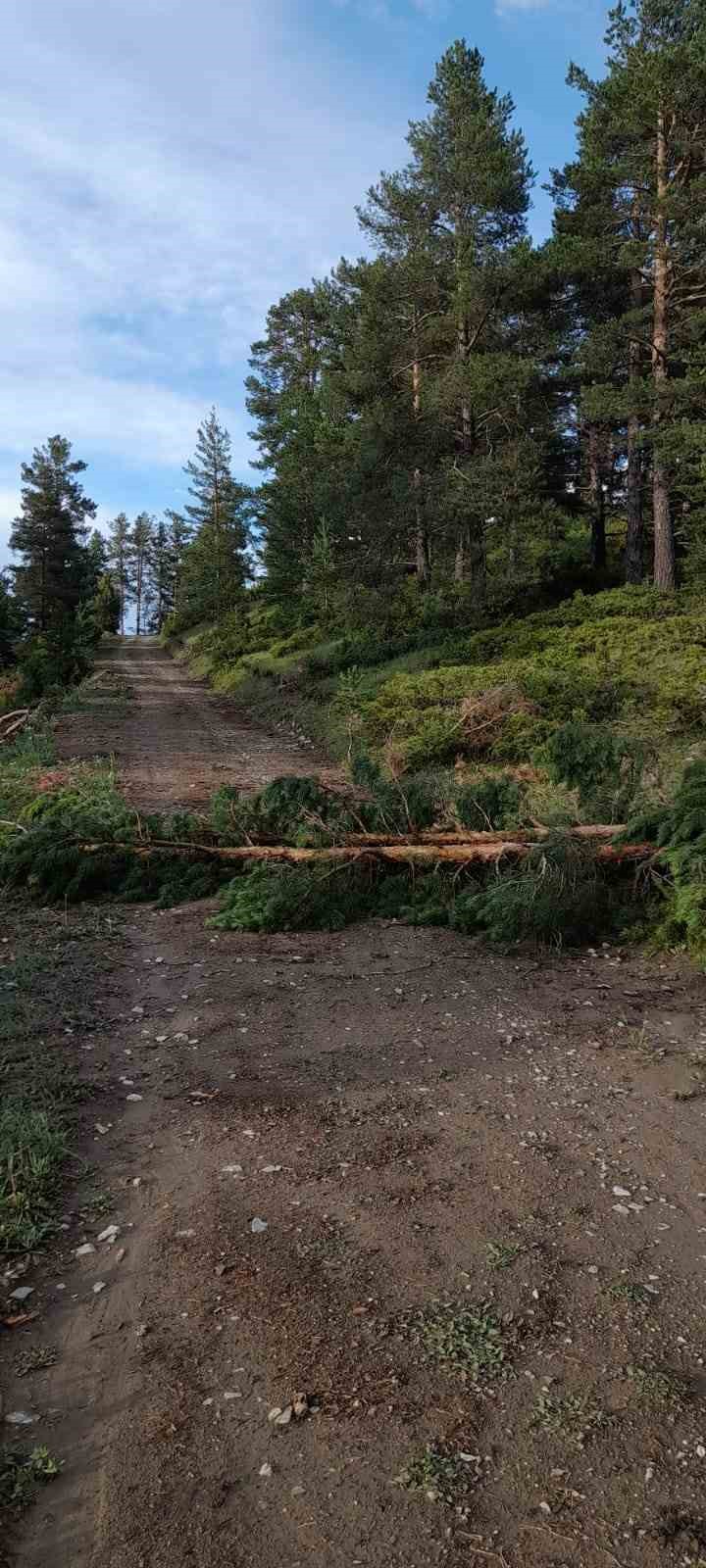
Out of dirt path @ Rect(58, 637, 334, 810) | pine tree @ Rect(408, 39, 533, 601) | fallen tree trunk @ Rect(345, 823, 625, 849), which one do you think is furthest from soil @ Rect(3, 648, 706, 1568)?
pine tree @ Rect(408, 39, 533, 601)

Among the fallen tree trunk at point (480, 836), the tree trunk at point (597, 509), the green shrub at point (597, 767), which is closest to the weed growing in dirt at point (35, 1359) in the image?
the fallen tree trunk at point (480, 836)

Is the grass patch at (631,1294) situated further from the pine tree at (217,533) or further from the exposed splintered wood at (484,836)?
the pine tree at (217,533)

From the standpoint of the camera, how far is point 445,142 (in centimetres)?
2112

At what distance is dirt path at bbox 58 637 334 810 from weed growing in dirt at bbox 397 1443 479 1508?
910cm

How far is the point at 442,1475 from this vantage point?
251 cm

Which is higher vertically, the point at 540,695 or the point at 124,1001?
the point at 540,695

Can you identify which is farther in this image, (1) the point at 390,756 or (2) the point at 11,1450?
(1) the point at 390,756

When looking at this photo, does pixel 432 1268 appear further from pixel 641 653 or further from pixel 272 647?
pixel 272 647

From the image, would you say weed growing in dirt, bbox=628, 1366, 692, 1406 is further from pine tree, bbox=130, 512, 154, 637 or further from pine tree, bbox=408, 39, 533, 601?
pine tree, bbox=130, 512, 154, 637

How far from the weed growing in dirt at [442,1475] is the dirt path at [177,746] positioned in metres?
9.10

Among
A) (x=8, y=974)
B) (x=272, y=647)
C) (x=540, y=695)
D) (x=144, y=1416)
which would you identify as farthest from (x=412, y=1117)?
(x=272, y=647)

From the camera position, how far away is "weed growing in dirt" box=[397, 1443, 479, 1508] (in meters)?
2.46

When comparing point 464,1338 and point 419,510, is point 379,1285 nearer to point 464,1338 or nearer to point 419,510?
point 464,1338

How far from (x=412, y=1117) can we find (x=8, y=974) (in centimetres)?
338
